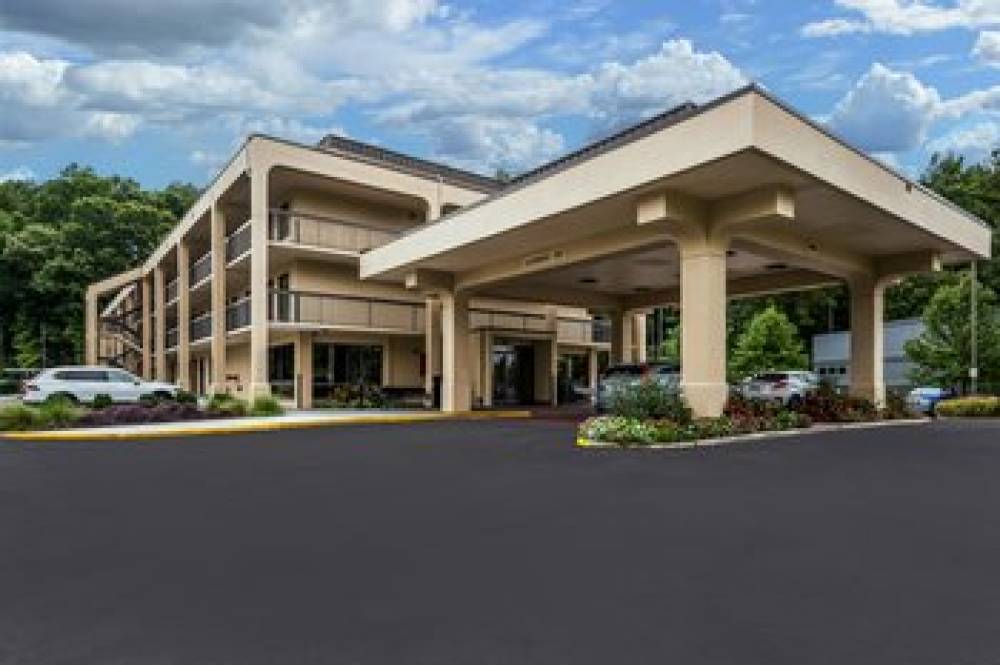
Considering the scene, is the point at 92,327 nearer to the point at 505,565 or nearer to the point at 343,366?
the point at 343,366

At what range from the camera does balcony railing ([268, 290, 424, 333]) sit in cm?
2844

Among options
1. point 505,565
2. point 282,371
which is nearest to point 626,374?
point 282,371

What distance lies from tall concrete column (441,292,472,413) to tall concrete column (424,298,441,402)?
3391 mm

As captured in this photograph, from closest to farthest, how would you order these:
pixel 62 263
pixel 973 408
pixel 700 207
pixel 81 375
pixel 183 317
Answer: pixel 700 207 < pixel 81 375 < pixel 973 408 < pixel 183 317 < pixel 62 263

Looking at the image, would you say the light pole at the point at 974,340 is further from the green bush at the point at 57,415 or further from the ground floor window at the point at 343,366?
the green bush at the point at 57,415

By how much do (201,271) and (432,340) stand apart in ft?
44.8

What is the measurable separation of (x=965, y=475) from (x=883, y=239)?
1214cm

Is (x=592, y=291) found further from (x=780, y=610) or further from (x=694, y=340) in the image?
(x=780, y=610)

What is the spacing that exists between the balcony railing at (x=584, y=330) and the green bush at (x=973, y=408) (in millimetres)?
15314

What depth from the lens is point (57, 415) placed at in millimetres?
20484

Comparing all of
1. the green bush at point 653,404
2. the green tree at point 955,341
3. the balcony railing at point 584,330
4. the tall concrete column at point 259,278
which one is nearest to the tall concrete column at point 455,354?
the tall concrete column at point 259,278

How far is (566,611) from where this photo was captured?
459cm

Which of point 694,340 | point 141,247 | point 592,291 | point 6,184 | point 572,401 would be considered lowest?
point 572,401

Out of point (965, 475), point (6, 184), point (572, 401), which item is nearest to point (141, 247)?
point (6, 184)
